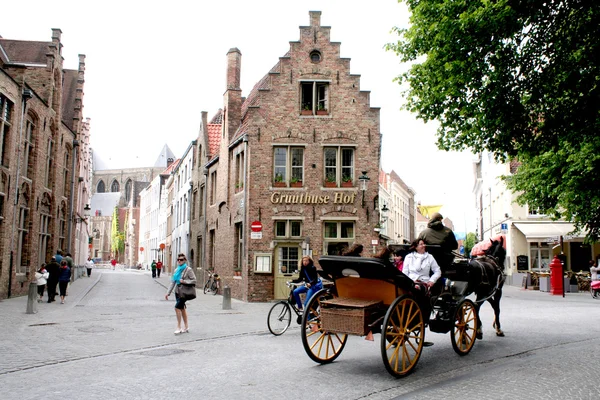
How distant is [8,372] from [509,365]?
7242 mm

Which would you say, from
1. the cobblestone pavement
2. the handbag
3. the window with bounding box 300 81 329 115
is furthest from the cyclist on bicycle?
the window with bounding box 300 81 329 115

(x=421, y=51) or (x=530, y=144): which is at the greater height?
(x=421, y=51)

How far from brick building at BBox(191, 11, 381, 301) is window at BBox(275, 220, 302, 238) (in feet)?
0.13

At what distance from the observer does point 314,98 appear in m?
23.5

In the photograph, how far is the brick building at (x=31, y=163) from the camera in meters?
20.9

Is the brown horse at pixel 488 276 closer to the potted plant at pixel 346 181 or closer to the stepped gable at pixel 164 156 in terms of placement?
the potted plant at pixel 346 181

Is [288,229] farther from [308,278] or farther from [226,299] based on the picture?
[308,278]

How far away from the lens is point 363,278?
8039 mm

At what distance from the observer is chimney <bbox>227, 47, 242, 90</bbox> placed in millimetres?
26750

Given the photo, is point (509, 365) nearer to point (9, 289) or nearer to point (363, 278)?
point (363, 278)

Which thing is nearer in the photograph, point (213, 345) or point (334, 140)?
point (213, 345)

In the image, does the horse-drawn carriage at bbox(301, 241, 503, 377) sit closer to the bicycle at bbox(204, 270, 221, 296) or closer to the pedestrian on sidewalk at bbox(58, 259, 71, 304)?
the pedestrian on sidewalk at bbox(58, 259, 71, 304)

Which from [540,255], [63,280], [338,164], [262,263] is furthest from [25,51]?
[540,255]

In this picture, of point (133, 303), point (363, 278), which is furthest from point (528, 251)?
point (363, 278)
